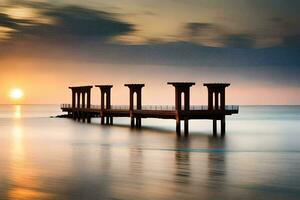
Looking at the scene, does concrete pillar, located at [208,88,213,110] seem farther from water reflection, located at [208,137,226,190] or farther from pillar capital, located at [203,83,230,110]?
water reflection, located at [208,137,226,190]

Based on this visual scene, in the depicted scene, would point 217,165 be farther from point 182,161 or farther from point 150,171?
point 150,171

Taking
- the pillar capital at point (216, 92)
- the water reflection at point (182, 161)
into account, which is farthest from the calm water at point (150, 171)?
the pillar capital at point (216, 92)

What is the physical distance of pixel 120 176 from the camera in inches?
845

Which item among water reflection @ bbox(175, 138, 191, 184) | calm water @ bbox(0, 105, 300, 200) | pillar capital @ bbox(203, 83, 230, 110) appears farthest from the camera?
pillar capital @ bbox(203, 83, 230, 110)

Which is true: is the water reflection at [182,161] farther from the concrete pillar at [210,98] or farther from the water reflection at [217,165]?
the concrete pillar at [210,98]

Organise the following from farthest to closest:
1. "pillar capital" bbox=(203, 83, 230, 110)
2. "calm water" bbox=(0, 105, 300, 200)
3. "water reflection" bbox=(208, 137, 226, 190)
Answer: "pillar capital" bbox=(203, 83, 230, 110) < "water reflection" bbox=(208, 137, 226, 190) < "calm water" bbox=(0, 105, 300, 200)

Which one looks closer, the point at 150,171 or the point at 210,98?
the point at 150,171

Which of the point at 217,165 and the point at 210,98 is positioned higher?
the point at 210,98

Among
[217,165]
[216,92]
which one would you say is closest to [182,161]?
[217,165]

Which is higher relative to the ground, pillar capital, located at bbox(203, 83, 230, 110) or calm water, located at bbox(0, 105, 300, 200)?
pillar capital, located at bbox(203, 83, 230, 110)

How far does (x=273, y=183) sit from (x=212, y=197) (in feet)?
14.1

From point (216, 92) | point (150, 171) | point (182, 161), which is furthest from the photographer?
point (216, 92)

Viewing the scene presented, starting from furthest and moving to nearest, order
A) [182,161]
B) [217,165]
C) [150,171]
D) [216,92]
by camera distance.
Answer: [216,92] < [182,161] < [217,165] < [150,171]

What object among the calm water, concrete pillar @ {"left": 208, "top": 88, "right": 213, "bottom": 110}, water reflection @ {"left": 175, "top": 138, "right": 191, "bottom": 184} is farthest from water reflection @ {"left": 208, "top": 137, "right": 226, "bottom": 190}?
concrete pillar @ {"left": 208, "top": 88, "right": 213, "bottom": 110}
